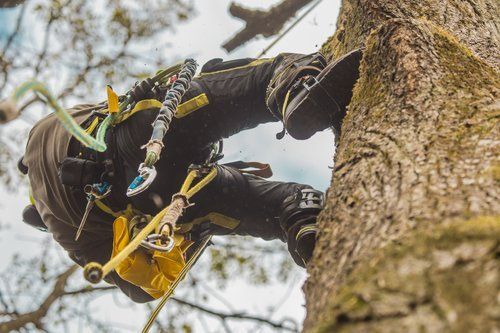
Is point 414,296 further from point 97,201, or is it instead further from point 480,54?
point 97,201

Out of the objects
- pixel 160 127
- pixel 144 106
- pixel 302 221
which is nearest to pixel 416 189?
pixel 302 221

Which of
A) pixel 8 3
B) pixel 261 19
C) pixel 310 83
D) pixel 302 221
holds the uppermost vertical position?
pixel 261 19

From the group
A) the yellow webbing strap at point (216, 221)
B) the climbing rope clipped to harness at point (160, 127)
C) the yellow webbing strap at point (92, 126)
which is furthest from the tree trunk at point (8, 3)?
the yellow webbing strap at point (216, 221)

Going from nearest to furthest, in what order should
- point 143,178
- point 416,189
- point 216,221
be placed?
point 416,189
point 143,178
point 216,221

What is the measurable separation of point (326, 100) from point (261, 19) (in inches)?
84.6

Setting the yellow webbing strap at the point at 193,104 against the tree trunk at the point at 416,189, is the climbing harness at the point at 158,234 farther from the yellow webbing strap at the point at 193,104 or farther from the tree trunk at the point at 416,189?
the tree trunk at the point at 416,189

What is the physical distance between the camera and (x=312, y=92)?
188 cm

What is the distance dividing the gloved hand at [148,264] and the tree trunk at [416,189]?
101 centimetres

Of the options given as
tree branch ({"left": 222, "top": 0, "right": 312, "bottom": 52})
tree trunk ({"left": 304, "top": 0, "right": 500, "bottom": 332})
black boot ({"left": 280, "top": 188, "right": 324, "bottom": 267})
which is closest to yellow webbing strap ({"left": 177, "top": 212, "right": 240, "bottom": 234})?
black boot ({"left": 280, "top": 188, "right": 324, "bottom": 267})

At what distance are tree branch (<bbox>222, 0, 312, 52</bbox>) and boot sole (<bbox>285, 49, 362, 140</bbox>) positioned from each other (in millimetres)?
2051

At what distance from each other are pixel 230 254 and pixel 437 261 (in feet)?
16.2

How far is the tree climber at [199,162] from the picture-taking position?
2.05 m

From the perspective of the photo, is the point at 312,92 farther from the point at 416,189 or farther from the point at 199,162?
the point at 416,189

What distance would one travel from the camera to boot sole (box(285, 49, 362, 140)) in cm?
183
